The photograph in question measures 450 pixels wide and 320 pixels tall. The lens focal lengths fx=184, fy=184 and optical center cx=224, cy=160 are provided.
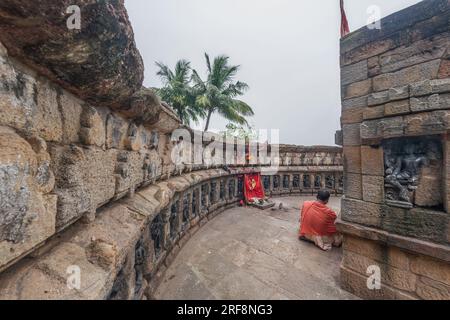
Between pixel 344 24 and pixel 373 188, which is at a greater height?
pixel 344 24

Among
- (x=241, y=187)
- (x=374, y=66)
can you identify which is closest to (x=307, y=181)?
(x=241, y=187)

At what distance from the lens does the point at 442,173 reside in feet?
5.96

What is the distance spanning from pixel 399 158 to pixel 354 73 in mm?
1202

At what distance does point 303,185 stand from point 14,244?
834 centimetres

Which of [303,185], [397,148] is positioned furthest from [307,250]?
[303,185]

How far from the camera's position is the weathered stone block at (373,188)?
212 cm

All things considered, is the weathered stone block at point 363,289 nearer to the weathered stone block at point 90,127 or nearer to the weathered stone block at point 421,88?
the weathered stone block at point 421,88

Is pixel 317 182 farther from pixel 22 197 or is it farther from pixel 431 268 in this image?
pixel 22 197

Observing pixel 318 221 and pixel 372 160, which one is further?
pixel 318 221

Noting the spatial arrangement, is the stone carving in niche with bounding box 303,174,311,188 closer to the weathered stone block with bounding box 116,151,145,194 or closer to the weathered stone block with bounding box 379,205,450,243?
the weathered stone block with bounding box 379,205,450,243

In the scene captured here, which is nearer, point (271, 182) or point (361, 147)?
point (361, 147)

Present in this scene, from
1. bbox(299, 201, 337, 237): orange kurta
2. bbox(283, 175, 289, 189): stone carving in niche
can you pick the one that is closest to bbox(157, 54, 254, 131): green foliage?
bbox(283, 175, 289, 189): stone carving in niche

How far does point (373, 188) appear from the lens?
2.17 m

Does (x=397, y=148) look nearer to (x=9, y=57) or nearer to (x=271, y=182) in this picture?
(x=9, y=57)
